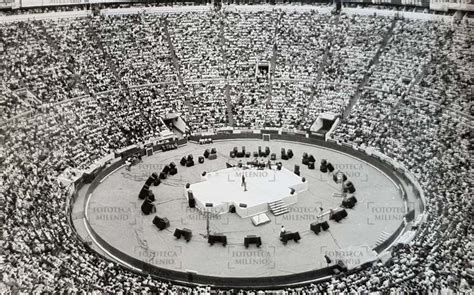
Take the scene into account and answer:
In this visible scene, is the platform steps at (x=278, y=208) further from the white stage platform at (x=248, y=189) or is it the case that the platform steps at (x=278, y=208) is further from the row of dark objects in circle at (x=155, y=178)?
the row of dark objects in circle at (x=155, y=178)

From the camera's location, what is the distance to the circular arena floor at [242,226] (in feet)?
112

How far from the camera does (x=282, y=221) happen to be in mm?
38812

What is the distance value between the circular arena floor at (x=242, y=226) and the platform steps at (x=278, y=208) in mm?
418

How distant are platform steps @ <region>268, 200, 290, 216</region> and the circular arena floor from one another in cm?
42

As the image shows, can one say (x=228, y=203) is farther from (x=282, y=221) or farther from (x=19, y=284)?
(x=19, y=284)

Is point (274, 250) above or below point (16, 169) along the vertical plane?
below

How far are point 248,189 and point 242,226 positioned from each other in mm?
4311

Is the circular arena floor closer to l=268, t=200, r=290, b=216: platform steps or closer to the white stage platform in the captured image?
l=268, t=200, r=290, b=216: platform steps

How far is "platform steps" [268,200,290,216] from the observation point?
3969 cm

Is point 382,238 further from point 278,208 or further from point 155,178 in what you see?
point 155,178

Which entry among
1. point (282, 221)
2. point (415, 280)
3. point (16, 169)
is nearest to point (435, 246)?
point (415, 280)

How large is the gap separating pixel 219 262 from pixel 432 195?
15.8m

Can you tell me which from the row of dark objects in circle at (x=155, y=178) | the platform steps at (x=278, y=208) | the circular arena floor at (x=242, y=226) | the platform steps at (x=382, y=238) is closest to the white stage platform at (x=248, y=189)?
the platform steps at (x=278, y=208)

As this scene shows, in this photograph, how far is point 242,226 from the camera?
3825cm
